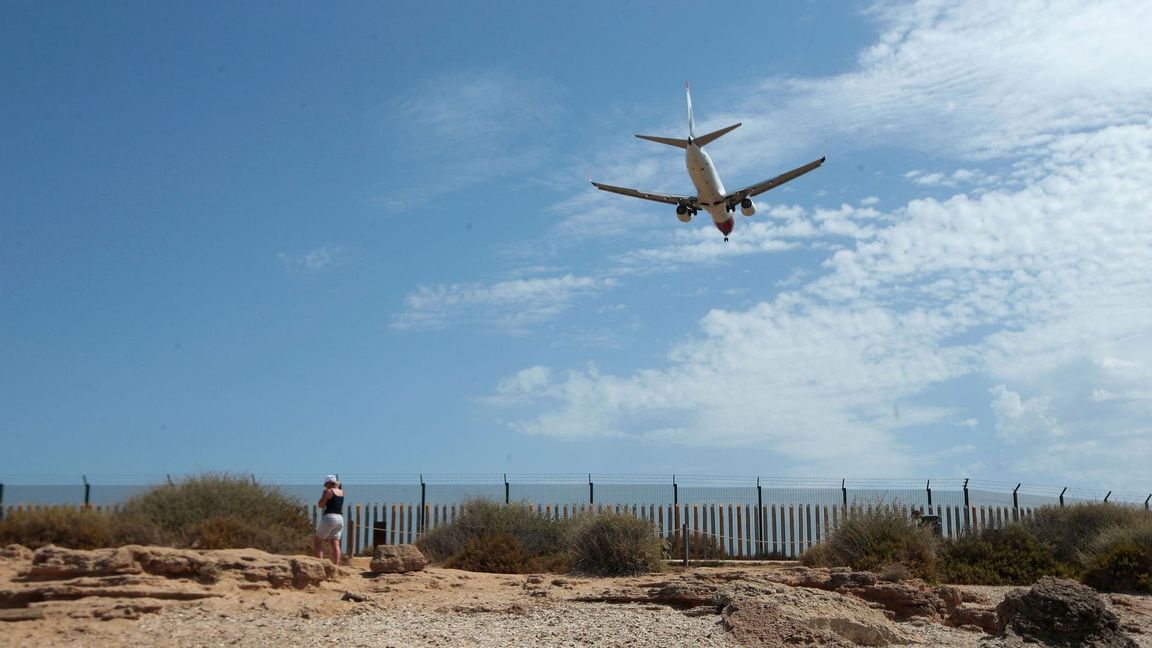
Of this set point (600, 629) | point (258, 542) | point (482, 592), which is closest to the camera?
point (600, 629)

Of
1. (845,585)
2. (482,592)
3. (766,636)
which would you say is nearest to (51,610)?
(482,592)

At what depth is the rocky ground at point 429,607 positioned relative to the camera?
1044 centimetres

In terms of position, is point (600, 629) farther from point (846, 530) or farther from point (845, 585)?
point (846, 530)

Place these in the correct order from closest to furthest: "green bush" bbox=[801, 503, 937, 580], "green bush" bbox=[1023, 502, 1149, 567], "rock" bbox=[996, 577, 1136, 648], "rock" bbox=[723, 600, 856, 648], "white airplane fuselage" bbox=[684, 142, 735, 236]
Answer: "rock" bbox=[723, 600, 856, 648] → "rock" bbox=[996, 577, 1136, 648] → "green bush" bbox=[801, 503, 937, 580] → "green bush" bbox=[1023, 502, 1149, 567] → "white airplane fuselage" bbox=[684, 142, 735, 236]

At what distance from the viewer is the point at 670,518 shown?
25.7 m

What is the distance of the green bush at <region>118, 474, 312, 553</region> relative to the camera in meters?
15.4

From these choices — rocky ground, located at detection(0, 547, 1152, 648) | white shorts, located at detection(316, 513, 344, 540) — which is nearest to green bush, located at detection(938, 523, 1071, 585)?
rocky ground, located at detection(0, 547, 1152, 648)

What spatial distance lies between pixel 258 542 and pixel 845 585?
8.81 meters

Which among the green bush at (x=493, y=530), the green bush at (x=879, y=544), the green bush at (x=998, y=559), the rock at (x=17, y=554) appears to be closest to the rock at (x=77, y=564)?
the rock at (x=17, y=554)

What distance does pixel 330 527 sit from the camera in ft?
48.8

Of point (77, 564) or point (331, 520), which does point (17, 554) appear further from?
point (331, 520)

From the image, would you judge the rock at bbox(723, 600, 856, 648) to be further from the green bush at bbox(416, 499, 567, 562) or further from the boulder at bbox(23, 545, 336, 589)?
the green bush at bbox(416, 499, 567, 562)

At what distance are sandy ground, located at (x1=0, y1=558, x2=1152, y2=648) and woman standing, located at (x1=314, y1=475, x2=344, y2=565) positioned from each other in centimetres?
67

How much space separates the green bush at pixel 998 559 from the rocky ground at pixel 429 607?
4.78 metres
